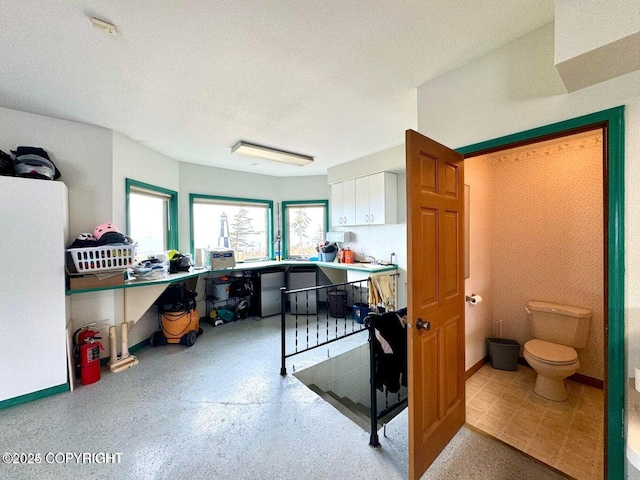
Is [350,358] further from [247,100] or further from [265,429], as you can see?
[247,100]

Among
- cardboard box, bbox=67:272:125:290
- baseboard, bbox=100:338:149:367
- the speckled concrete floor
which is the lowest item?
the speckled concrete floor

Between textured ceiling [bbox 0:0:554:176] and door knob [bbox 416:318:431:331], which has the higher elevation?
textured ceiling [bbox 0:0:554:176]

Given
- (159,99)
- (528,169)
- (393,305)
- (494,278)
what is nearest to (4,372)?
(159,99)

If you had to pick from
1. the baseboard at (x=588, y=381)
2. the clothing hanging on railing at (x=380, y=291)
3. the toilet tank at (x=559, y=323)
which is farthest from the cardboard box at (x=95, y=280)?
the baseboard at (x=588, y=381)

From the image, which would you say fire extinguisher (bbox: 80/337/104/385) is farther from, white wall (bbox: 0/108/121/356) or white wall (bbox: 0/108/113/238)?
white wall (bbox: 0/108/113/238)

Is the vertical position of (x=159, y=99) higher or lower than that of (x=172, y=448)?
higher

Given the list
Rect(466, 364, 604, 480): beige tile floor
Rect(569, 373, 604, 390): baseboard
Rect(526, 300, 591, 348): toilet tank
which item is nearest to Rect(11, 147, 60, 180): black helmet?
Rect(466, 364, 604, 480): beige tile floor

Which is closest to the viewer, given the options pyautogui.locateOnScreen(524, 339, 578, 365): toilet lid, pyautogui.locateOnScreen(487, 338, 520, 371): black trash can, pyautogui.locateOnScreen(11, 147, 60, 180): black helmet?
pyautogui.locateOnScreen(524, 339, 578, 365): toilet lid

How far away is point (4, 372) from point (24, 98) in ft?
7.65

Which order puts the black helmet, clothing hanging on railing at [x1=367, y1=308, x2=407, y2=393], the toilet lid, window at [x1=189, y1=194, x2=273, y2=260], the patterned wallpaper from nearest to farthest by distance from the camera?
clothing hanging on railing at [x1=367, y1=308, x2=407, y2=393], the toilet lid, the black helmet, the patterned wallpaper, window at [x1=189, y1=194, x2=273, y2=260]

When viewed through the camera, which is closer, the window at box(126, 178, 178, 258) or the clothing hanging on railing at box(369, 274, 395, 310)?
the window at box(126, 178, 178, 258)

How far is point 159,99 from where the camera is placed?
222 centimetres

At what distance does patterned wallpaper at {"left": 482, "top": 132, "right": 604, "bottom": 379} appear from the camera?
2340mm
